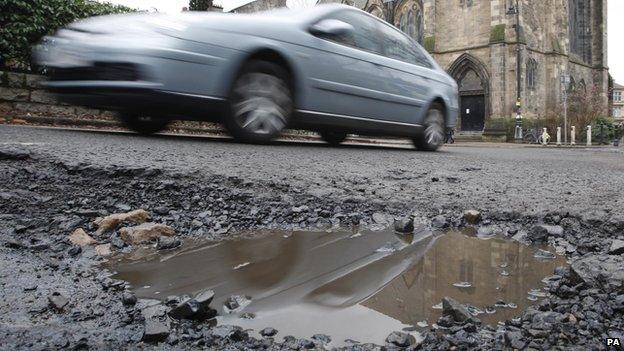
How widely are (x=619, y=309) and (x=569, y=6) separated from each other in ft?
141

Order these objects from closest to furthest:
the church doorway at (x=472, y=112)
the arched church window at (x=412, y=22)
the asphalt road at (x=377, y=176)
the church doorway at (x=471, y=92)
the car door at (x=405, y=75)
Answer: the asphalt road at (x=377, y=176) → the car door at (x=405, y=75) → the church doorway at (x=471, y=92) → the church doorway at (x=472, y=112) → the arched church window at (x=412, y=22)

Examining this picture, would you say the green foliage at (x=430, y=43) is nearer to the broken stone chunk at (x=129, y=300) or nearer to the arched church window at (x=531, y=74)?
the arched church window at (x=531, y=74)

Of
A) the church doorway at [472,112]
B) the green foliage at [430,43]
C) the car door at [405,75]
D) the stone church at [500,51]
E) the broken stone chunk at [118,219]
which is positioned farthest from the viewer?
the green foliage at [430,43]

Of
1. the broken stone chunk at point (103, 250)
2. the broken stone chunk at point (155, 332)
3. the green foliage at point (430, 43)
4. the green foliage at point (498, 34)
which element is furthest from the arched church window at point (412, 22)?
the broken stone chunk at point (155, 332)

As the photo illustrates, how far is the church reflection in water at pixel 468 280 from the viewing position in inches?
62.5

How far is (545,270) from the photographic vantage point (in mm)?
2000

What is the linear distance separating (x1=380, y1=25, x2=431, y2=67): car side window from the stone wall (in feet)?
19.4

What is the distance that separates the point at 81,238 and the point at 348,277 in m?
1.25

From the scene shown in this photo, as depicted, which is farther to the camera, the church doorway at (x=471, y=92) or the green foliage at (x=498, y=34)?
the church doorway at (x=471, y=92)

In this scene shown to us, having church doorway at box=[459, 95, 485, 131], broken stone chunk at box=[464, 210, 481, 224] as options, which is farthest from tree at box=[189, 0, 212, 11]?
church doorway at box=[459, 95, 485, 131]

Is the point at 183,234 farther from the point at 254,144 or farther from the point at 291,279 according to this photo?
the point at 254,144

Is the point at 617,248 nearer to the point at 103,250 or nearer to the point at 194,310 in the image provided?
the point at 194,310

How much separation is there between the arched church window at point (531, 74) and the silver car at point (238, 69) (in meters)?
28.8

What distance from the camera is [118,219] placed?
2457 millimetres
